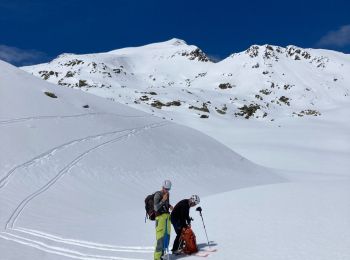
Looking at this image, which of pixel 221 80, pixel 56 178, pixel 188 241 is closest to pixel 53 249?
pixel 188 241

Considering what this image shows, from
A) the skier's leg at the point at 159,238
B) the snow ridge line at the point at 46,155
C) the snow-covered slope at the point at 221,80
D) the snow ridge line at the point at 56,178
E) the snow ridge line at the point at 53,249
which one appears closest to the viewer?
the skier's leg at the point at 159,238

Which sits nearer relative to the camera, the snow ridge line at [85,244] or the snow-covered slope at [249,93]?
the snow ridge line at [85,244]

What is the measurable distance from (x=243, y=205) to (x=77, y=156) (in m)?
13.7

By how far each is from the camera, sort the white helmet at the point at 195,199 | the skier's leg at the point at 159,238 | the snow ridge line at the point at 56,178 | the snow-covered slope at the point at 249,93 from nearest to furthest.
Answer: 1. the skier's leg at the point at 159,238
2. the white helmet at the point at 195,199
3. the snow ridge line at the point at 56,178
4. the snow-covered slope at the point at 249,93

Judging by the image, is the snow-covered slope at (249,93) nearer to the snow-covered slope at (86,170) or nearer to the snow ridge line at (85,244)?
the snow-covered slope at (86,170)

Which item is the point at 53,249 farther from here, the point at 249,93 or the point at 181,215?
the point at 249,93

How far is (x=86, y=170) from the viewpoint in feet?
90.0

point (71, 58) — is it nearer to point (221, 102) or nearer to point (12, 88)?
point (221, 102)

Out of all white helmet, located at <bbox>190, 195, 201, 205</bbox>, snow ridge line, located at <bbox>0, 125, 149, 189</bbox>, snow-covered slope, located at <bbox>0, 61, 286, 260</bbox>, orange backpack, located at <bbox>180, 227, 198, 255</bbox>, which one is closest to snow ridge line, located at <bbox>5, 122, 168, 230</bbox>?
snow-covered slope, located at <bbox>0, 61, 286, 260</bbox>

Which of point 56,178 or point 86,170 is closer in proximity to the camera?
point 56,178

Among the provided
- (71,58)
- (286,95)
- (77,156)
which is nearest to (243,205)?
(77,156)

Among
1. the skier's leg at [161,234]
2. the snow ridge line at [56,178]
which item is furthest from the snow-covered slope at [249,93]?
the skier's leg at [161,234]

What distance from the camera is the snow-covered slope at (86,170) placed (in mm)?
14594

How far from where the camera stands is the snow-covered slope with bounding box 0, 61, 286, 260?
47.9ft
